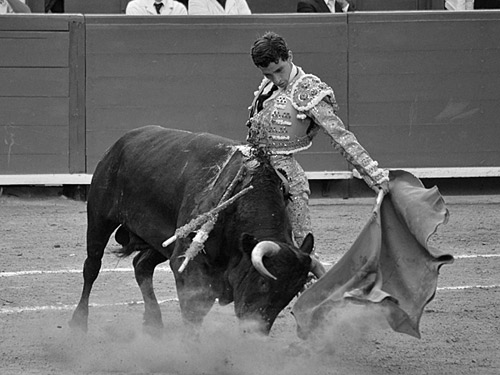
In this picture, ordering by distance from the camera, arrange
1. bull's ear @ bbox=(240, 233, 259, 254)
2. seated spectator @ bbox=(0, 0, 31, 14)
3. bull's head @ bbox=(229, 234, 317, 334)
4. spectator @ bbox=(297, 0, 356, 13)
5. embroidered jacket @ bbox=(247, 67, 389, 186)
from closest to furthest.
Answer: bull's head @ bbox=(229, 234, 317, 334), bull's ear @ bbox=(240, 233, 259, 254), embroidered jacket @ bbox=(247, 67, 389, 186), seated spectator @ bbox=(0, 0, 31, 14), spectator @ bbox=(297, 0, 356, 13)

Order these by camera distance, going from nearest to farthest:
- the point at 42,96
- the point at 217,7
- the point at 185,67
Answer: the point at 42,96 → the point at 185,67 → the point at 217,7

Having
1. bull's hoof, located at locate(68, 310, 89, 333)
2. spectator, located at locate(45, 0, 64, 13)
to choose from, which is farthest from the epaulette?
spectator, located at locate(45, 0, 64, 13)

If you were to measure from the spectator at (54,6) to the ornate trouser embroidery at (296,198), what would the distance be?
18.9 ft

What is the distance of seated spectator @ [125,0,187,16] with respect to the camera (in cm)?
916

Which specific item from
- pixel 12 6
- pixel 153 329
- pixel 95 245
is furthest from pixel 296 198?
pixel 12 6

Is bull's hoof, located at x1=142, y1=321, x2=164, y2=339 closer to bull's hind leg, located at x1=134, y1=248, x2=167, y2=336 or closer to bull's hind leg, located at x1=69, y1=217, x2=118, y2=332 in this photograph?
bull's hind leg, located at x1=134, y1=248, x2=167, y2=336

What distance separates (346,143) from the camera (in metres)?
4.62

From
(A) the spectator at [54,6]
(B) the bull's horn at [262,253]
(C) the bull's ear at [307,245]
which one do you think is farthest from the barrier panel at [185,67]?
(B) the bull's horn at [262,253]

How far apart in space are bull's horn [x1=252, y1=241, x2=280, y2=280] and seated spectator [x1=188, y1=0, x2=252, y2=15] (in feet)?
17.1

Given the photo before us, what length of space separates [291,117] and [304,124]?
65 mm

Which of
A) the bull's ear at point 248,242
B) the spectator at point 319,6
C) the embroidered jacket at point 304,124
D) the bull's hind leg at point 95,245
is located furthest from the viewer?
the spectator at point 319,6

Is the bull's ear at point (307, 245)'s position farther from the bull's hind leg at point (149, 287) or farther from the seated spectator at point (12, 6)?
the seated spectator at point (12, 6)

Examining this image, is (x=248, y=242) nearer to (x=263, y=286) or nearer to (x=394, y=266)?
(x=263, y=286)

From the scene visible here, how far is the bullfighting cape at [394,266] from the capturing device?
4.45 meters
